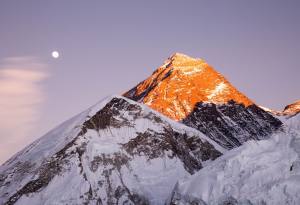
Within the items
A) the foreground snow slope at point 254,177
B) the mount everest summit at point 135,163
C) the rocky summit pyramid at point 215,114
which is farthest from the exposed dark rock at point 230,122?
the foreground snow slope at point 254,177

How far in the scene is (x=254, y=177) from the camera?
66.8 metres

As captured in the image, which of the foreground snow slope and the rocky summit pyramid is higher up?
Answer: the rocky summit pyramid

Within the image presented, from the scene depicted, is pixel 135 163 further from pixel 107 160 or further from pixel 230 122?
pixel 230 122

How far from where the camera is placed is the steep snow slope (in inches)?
3875

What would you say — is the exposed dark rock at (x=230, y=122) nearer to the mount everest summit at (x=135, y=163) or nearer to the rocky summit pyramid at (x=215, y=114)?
the rocky summit pyramid at (x=215, y=114)

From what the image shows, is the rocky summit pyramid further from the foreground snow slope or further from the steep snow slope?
the foreground snow slope

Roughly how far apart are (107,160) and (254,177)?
44.6m

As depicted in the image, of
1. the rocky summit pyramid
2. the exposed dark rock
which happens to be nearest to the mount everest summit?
the exposed dark rock

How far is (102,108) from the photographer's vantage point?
379 feet

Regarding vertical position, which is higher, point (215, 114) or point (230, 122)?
point (215, 114)

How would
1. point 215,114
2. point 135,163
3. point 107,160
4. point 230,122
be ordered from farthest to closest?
point 215,114 < point 230,122 < point 135,163 < point 107,160

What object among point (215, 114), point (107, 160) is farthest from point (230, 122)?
point (107, 160)

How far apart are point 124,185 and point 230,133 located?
82600mm

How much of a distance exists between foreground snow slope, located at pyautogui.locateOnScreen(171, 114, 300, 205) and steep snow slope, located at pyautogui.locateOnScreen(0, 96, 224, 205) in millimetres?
26597
